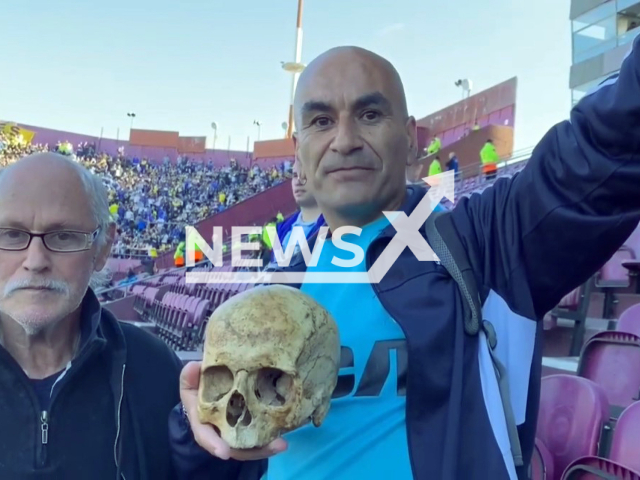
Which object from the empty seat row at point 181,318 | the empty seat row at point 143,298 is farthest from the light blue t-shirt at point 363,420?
the empty seat row at point 143,298

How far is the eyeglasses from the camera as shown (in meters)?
1.57

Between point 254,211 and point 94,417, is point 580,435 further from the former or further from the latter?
point 254,211

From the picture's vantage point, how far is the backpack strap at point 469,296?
111 centimetres

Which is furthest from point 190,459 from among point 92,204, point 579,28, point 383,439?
point 579,28

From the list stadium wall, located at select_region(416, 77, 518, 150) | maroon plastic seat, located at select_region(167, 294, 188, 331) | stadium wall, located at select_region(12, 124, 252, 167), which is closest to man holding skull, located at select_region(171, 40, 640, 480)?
maroon plastic seat, located at select_region(167, 294, 188, 331)

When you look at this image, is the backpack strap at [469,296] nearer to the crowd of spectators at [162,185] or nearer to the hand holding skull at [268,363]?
the hand holding skull at [268,363]

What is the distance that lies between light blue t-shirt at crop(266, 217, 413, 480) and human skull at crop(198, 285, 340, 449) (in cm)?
10

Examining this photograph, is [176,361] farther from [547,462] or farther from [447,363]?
[547,462]

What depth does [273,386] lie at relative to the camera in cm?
114

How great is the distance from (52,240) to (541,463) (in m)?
1.75

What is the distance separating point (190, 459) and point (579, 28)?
22.9 m

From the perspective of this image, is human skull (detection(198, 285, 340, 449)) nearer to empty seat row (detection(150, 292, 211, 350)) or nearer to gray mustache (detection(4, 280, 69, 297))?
gray mustache (detection(4, 280, 69, 297))

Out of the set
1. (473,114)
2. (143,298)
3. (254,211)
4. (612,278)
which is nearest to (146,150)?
(254,211)

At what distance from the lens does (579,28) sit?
67.5 feet
